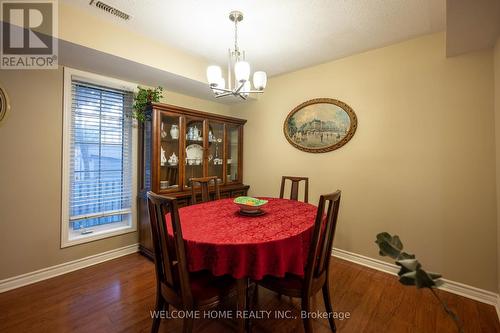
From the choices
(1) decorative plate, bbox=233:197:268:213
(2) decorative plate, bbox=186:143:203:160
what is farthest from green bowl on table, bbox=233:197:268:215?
(2) decorative plate, bbox=186:143:203:160

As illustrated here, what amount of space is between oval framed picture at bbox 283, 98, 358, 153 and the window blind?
2.22 meters

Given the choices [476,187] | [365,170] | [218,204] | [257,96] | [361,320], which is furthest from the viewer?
[257,96]

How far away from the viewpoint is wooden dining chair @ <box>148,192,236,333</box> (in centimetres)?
125

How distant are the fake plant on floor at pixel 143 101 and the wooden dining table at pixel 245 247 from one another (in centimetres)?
168

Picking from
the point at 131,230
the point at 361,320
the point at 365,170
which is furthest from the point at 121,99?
the point at 361,320

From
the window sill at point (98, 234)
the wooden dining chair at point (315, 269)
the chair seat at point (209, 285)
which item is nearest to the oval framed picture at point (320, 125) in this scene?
the wooden dining chair at point (315, 269)

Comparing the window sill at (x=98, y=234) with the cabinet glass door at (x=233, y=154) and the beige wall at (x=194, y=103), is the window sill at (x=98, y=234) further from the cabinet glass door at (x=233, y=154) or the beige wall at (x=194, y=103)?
the beige wall at (x=194, y=103)

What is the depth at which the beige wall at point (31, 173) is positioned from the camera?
206 centimetres

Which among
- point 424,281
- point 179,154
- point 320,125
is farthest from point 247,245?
point 320,125

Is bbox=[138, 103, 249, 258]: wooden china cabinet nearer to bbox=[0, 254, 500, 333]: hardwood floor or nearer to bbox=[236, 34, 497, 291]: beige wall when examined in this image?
bbox=[0, 254, 500, 333]: hardwood floor

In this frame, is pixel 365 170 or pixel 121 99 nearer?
pixel 365 170

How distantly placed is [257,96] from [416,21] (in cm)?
210

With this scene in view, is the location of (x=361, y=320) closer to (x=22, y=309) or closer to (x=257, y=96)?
(x=22, y=309)

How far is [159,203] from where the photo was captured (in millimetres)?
1251
